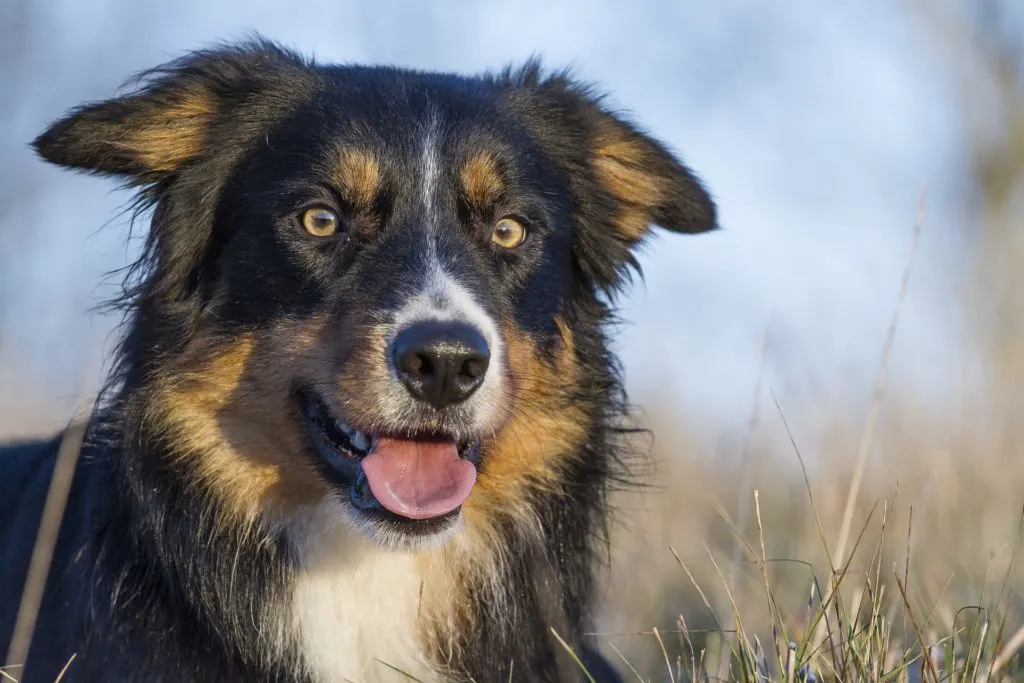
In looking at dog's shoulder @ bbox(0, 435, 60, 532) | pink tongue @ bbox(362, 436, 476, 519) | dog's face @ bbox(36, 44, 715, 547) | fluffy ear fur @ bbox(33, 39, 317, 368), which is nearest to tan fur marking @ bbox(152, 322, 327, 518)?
dog's face @ bbox(36, 44, 715, 547)

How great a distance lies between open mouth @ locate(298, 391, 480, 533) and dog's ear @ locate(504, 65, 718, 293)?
3.11 feet

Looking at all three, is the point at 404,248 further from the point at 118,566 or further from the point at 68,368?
the point at 68,368

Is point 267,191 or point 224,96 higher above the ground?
point 224,96

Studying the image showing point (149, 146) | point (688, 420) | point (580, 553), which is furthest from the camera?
point (688, 420)

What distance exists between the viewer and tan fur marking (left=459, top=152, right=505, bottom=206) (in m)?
3.39

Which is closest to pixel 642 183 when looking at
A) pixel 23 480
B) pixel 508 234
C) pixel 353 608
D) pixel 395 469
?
pixel 508 234

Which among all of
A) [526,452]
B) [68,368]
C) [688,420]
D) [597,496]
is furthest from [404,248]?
[688,420]

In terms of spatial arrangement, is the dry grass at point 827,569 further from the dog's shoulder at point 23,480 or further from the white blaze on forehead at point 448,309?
the dog's shoulder at point 23,480

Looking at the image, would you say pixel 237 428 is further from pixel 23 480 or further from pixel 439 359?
pixel 23 480

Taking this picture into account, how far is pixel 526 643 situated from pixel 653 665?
1.42 metres

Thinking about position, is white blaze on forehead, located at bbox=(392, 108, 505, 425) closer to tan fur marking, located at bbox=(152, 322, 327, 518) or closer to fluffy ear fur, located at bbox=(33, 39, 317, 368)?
tan fur marking, located at bbox=(152, 322, 327, 518)

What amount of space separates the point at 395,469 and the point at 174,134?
4.00 feet

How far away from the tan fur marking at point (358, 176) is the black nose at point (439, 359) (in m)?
0.53

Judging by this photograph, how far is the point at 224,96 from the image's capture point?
140 inches
